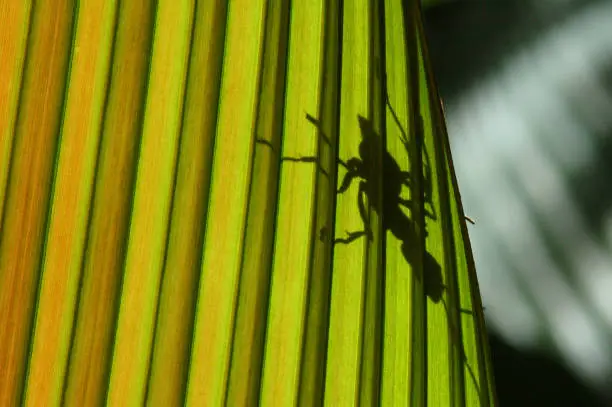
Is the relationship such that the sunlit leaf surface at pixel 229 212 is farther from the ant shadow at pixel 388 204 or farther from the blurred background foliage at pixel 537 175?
the blurred background foliage at pixel 537 175

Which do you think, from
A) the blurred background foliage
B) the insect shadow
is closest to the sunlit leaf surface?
the insect shadow

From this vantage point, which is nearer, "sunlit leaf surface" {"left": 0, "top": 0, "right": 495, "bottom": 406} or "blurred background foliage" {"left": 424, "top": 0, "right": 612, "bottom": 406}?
"sunlit leaf surface" {"left": 0, "top": 0, "right": 495, "bottom": 406}

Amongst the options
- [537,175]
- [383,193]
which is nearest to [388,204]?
[383,193]

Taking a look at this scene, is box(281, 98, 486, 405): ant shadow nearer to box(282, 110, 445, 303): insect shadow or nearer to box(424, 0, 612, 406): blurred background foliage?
box(282, 110, 445, 303): insect shadow

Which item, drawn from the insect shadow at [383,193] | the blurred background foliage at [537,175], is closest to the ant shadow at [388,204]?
the insect shadow at [383,193]

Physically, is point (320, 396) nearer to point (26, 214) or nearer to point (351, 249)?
point (351, 249)

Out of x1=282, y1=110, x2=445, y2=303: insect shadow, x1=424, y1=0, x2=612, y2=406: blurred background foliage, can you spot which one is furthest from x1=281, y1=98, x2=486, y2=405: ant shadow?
x1=424, y1=0, x2=612, y2=406: blurred background foliage

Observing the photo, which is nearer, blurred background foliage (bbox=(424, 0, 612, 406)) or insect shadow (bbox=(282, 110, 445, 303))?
insect shadow (bbox=(282, 110, 445, 303))
